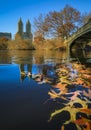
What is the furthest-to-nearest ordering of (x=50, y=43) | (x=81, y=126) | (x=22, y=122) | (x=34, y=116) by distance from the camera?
(x=50, y=43) → (x=34, y=116) → (x=22, y=122) → (x=81, y=126)

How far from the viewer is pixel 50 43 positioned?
68.2 meters

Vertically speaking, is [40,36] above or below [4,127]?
above

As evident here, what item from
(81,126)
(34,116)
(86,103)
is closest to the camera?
(81,126)

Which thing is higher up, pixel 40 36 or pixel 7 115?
pixel 40 36

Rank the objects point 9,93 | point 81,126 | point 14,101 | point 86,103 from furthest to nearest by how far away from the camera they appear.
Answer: point 9,93 < point 14,101 < point 86,103 < point 81,126

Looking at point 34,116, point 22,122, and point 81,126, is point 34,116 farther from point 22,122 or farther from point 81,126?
point 81,126

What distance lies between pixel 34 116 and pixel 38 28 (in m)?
67.6

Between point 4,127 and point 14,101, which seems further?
point 14,101

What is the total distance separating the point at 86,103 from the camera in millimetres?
5926

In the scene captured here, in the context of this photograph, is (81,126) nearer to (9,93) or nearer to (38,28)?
(9,93)

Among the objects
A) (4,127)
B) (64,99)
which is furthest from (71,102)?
(4,127)

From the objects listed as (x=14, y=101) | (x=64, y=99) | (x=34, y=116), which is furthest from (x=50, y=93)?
(x=34, y=116)

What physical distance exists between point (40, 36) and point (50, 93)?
63449 millimetres

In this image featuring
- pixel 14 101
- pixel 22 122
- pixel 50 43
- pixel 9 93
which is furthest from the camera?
pixel 50 43
